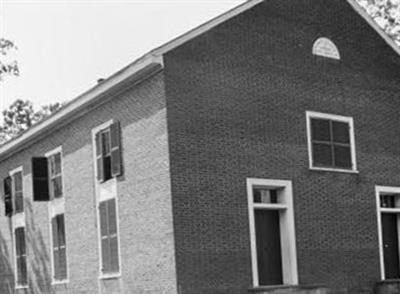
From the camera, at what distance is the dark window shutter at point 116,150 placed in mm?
20047

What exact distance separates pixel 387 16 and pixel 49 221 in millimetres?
15652

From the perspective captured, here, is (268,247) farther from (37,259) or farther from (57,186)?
(37,259)

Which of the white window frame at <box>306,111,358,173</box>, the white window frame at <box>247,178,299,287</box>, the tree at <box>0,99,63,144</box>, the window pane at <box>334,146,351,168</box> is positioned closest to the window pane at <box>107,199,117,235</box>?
the white window frame at <box>247,178,299,287</box>

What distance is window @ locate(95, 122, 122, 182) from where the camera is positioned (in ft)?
66.2

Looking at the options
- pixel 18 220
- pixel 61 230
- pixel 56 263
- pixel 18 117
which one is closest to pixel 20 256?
pixel 18 220

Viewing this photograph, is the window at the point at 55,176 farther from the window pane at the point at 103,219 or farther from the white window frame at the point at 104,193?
the window pane at the point at 103,219

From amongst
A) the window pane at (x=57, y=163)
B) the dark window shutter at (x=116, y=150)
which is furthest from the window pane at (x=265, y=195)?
the window pane at (x=57, y=163)

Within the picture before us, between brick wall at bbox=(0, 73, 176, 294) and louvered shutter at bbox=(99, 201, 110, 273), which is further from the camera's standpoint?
louvered shutter at bbox=(99, 201, 110, 273)

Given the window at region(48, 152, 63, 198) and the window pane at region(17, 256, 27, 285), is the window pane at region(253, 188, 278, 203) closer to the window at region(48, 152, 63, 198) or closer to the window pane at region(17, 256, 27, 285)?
the window at region(48, 152, 63, 198)

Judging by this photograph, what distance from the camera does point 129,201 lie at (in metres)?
19.6

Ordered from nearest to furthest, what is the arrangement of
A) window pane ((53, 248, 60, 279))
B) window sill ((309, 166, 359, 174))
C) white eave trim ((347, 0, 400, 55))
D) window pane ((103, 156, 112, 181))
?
window sill ((309, 166, 359, 174)) → window pane ((103, 156, 112, 181)) → white eave trim ((347, 0, 400, 55)) → window pane ((53, 248, 60, 279))

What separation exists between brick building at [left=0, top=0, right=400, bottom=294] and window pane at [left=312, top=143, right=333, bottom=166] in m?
0.04

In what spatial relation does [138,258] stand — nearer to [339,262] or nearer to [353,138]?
[339,262]

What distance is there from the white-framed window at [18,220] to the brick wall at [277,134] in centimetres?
1010
